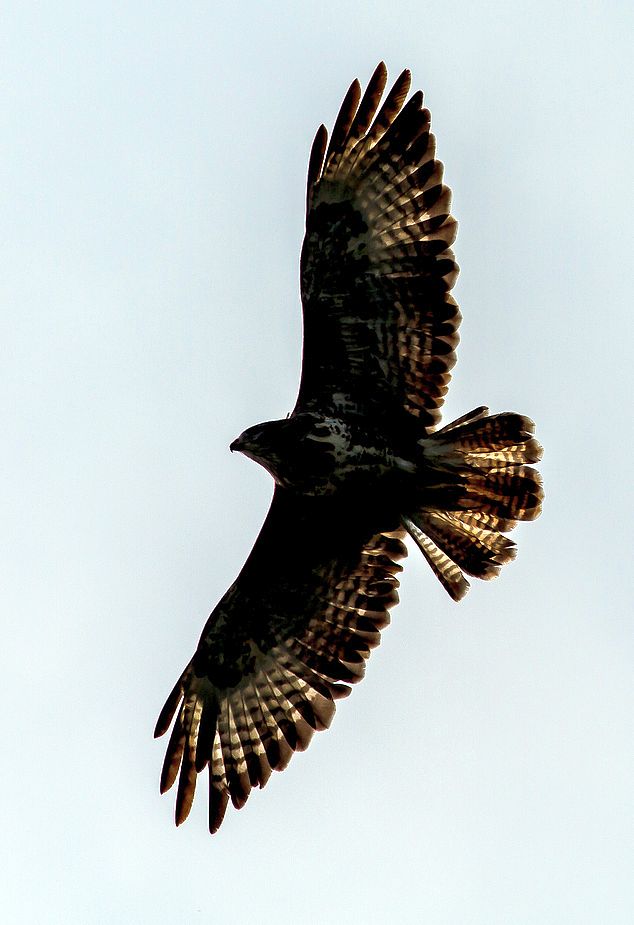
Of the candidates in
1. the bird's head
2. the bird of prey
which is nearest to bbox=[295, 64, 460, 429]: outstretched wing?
the bird of prey

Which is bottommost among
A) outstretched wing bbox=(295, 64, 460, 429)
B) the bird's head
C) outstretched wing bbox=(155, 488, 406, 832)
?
outstretched wing bbox=(155, 488, 406, 832)

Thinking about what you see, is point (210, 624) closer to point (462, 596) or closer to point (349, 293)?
point (462, 596)

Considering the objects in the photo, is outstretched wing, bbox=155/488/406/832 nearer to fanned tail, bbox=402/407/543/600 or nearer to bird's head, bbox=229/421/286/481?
fanned tail, bbox=402/407/543/600

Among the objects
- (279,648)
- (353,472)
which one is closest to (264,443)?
(353,472)

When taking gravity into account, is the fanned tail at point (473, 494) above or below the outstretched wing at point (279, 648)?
above

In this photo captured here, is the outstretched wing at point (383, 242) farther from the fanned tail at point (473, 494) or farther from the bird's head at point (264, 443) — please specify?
the bird's head at point (264, 443)

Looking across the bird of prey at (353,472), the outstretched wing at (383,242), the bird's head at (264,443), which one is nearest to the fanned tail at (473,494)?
the bird of prey at (353,472)

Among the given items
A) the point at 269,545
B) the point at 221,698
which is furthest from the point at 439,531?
the point at 221,698
